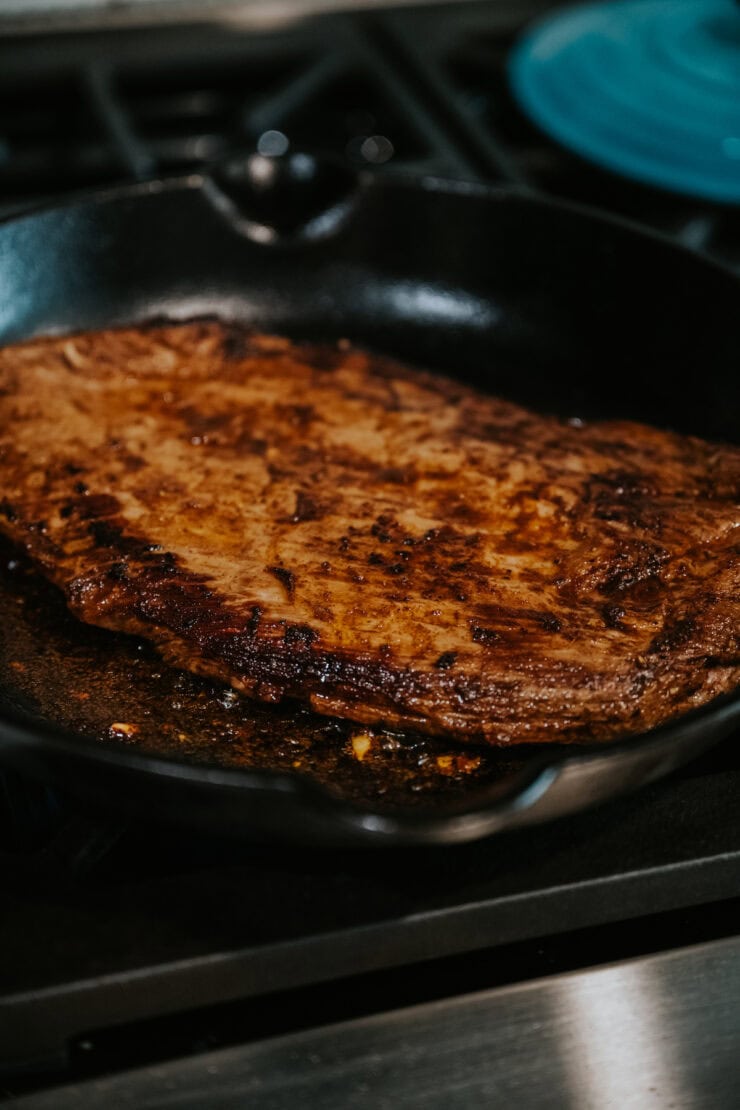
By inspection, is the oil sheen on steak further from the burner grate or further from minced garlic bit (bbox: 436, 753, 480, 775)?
the burner grate

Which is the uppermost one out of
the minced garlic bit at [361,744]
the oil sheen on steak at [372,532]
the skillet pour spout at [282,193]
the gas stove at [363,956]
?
the skillet pour spout at [282,193]

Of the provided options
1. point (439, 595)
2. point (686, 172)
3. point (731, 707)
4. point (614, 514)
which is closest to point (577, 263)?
point (686, 172)

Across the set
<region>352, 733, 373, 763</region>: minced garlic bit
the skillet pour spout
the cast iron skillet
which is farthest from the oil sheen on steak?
the skillet pour spout

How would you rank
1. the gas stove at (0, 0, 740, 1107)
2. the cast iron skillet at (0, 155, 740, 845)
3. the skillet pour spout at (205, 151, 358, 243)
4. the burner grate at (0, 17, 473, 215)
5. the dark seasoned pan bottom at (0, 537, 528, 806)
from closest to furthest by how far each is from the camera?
the gas stove at (0, 0, 740, 1107) < the dark seasoned pan bottom at (0, 537, 528, 806) < the cast iron skillet at (0, 155, 740, 845) < the skillet pour spout at (205, 151, 358, 243) < the burner grate at (0, 17, 473, 215)

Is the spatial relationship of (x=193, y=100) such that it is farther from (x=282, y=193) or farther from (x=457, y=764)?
(x=457, y=764)

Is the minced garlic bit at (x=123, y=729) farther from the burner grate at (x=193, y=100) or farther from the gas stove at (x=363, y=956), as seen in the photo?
the burner grate at (x=193, y=100)

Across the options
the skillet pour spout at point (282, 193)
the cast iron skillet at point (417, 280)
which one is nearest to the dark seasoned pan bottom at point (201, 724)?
the cast iron skillet at point (417, 280)
